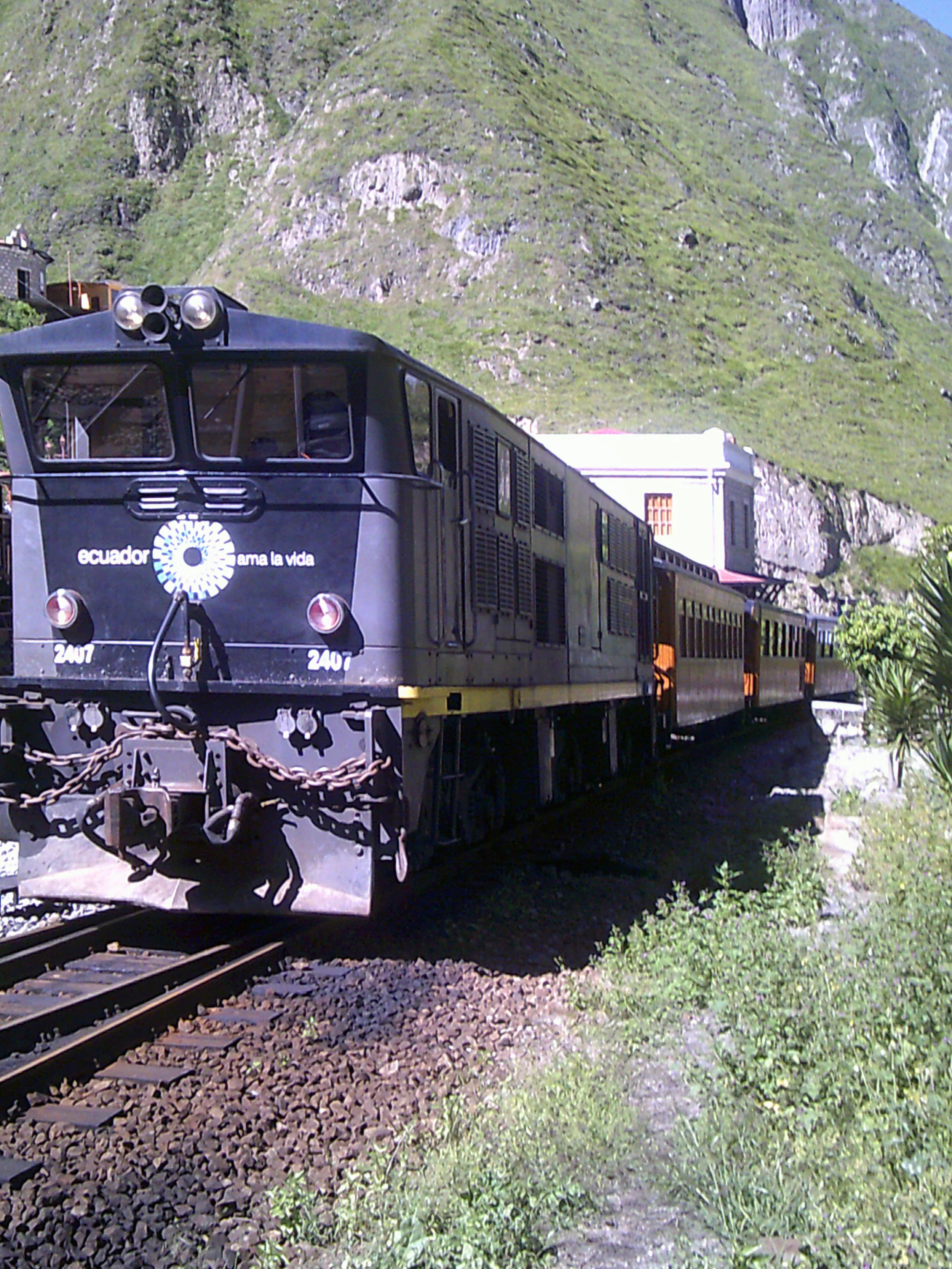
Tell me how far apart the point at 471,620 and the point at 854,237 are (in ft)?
409

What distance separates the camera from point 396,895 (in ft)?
30.8

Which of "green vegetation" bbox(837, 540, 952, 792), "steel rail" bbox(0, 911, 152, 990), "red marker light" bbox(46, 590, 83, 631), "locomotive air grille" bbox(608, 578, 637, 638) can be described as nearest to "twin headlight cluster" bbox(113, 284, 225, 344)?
"red marker light" bbox(46, 590, 83, 631)

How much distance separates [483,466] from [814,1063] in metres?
5.24

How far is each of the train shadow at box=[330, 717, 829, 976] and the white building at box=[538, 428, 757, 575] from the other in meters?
25.4

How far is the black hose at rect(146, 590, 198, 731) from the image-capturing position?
8.02 meters

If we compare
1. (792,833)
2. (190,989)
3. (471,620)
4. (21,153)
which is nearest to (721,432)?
(792,833)

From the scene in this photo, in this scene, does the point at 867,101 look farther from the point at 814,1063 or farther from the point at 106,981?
the point at 814,1063

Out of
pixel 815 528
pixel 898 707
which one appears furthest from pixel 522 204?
pixel 898 707

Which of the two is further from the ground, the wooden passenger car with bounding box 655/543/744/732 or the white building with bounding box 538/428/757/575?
the white building with bounding box 538/428/757/575

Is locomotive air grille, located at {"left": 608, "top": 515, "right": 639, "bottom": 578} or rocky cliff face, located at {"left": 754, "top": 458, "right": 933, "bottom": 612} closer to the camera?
locomotive air grille, located at {"left": 608, "top": 515, "right": 639, "bottom": 578}

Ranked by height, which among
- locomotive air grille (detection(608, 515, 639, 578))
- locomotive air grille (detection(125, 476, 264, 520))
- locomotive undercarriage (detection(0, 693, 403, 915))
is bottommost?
locomotive undercarriage (detection(0, 693, 403, 915))

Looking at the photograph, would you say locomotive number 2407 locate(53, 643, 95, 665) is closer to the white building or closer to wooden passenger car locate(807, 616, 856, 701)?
wooden passenger car locate(807, 616, 856, 701)

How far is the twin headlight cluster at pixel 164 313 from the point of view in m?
7.94

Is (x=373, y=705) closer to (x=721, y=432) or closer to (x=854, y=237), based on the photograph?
(x=721, y=432)
